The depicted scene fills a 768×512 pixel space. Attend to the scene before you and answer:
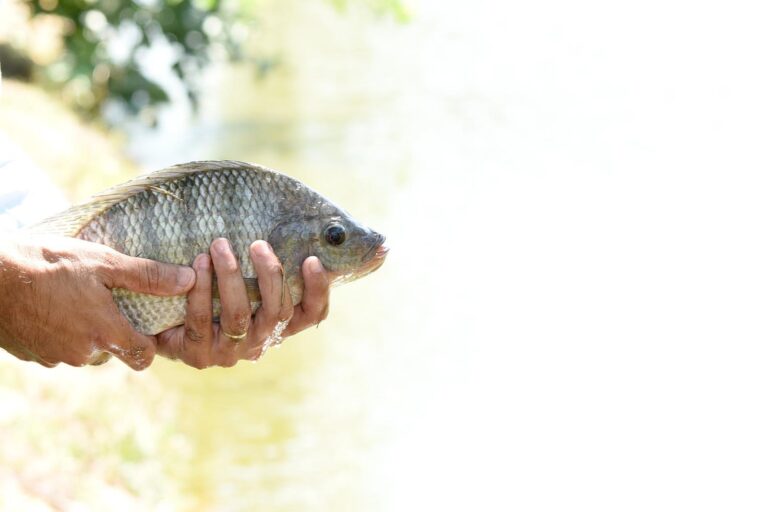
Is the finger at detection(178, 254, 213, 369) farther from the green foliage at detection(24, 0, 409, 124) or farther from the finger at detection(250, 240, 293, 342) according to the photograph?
the green foliage at detection(24, 0, 409, 124)

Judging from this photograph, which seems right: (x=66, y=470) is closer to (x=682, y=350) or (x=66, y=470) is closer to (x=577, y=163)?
(x=682, y=350)

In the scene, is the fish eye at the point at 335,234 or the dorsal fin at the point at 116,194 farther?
the fish eye at the point at 335,234

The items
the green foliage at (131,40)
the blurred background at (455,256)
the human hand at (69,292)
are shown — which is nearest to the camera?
the human hand at (69,292)

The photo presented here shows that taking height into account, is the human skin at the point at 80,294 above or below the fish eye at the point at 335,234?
below

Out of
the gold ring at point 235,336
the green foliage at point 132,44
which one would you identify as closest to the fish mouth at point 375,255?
the gold ring at point 235,336

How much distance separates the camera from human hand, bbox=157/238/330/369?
2510 mm

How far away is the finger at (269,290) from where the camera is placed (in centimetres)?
251

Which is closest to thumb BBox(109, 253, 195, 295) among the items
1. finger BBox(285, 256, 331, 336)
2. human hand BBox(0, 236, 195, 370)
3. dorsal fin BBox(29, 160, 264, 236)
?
human hand BBox(0, 236, 195, 370)

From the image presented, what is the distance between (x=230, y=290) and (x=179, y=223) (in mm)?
197

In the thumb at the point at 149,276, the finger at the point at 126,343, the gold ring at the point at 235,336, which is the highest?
the thumb at the point at 149,276

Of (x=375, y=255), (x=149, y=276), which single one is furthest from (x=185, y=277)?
(x=375, y=255)

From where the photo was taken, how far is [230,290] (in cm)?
252

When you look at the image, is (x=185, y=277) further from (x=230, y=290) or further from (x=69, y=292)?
(x=69, y=292)

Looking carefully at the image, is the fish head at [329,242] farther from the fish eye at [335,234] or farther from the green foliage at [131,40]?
the green foliage at [131,40]
